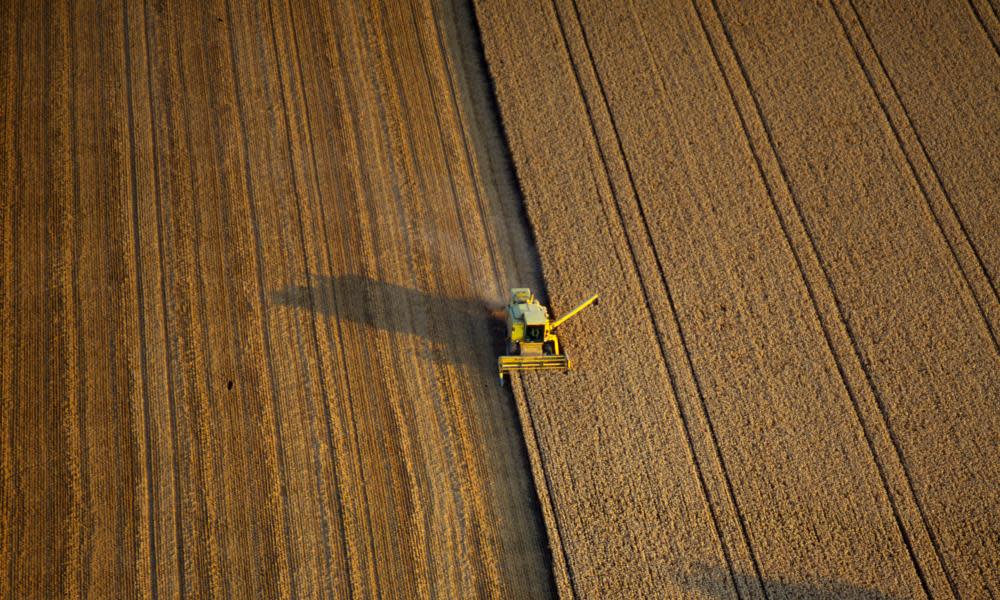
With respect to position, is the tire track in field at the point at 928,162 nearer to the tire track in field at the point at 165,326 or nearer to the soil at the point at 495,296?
the soil at the point at 495,296

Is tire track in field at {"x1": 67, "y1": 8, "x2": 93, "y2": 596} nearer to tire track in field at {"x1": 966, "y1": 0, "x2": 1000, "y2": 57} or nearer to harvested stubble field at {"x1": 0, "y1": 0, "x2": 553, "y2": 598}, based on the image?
harvested stubble field at {"x1": 0, "y1": 0, "x2": 553, "y2": 598}

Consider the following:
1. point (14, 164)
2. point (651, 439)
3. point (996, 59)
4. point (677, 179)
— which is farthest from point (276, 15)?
point (996, 59)

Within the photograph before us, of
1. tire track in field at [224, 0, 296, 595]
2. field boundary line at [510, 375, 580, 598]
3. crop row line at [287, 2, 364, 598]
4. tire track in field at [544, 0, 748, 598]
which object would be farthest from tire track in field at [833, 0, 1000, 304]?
tire track in field at [224, 0, 296, 595]

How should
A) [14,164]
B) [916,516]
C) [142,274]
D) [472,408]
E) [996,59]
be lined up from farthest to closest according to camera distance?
[996,59] → [14,164] → [142,274] → [472,408] → [916,516]

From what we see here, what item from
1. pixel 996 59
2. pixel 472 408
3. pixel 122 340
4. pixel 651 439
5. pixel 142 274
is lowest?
pixel 651 439

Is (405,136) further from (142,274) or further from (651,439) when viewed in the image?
(651,439)

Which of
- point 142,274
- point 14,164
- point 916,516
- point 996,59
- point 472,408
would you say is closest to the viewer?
point 916,516
